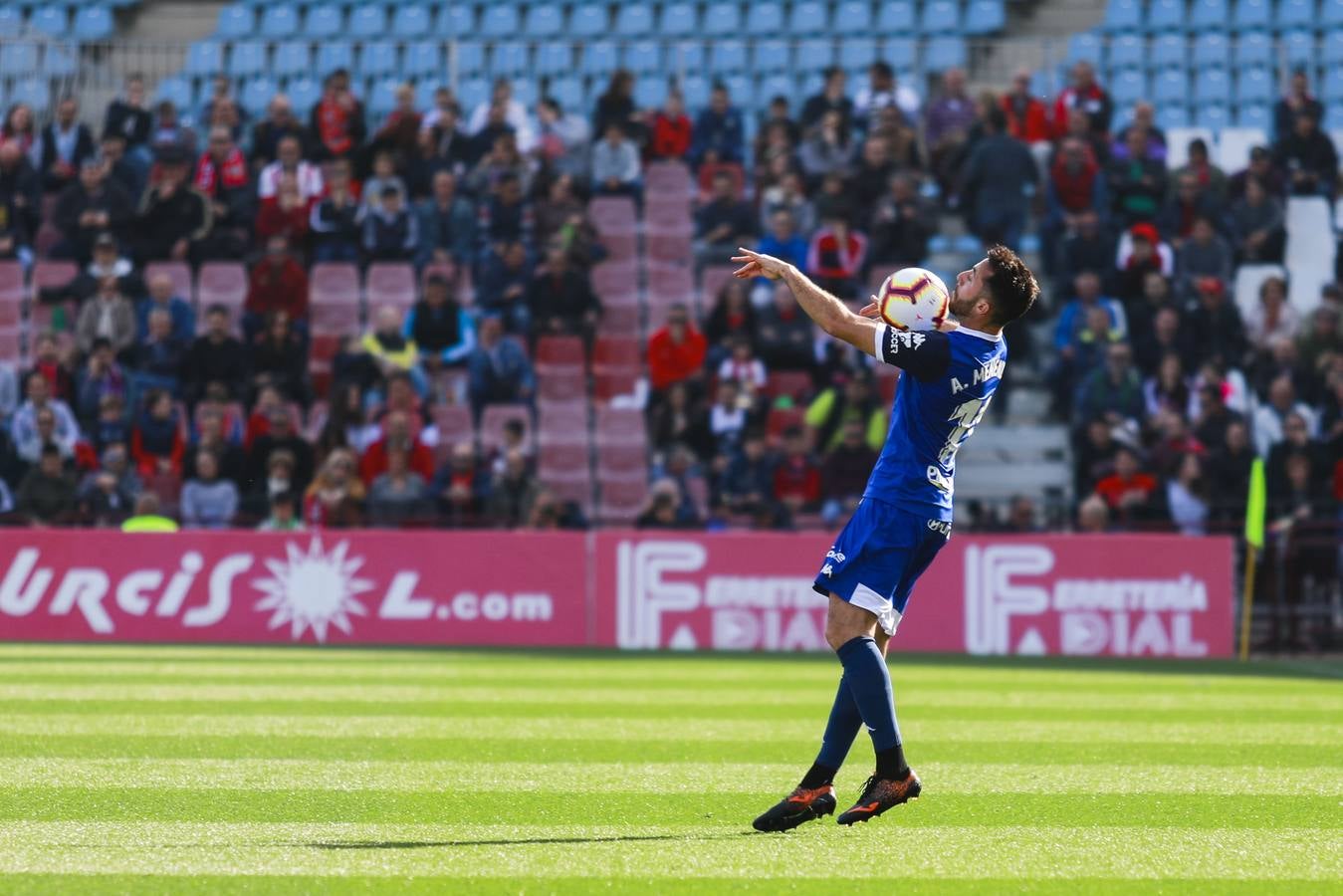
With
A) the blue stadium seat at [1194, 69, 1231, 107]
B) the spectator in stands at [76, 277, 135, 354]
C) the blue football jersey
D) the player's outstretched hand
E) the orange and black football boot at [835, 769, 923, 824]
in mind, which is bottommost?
the orange and black football boot at [835, 769, 923, 824]

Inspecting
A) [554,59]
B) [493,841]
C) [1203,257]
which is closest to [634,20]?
[554,59]

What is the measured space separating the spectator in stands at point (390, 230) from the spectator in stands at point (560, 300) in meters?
1.71

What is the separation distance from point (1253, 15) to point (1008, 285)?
20.0 metres

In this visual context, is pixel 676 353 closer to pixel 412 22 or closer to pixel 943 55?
pixel 943 55

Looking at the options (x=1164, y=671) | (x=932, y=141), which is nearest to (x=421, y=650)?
(x=1164, y=671)

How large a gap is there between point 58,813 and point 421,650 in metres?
10.2

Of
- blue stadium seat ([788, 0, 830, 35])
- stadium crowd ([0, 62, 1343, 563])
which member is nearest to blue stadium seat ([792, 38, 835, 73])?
blue stadium seat ([788, 0, 830, 35])

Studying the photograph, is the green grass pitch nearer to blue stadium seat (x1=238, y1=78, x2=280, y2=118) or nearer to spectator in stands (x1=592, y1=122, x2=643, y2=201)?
spectator in stands (x1=592, y1=122, x2=643, y2=201)

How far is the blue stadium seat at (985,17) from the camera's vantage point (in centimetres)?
2611

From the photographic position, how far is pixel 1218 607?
18609mm

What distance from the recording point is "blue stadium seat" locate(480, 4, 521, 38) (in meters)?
26.6

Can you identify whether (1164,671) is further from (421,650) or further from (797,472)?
(421,650)

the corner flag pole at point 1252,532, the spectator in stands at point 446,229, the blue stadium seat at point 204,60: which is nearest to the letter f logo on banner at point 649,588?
the corner flag pole at point 1252,532

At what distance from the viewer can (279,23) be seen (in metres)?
27.3
